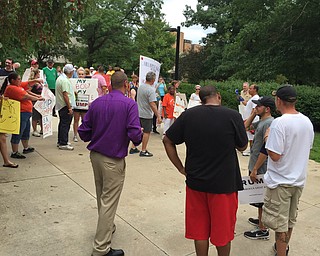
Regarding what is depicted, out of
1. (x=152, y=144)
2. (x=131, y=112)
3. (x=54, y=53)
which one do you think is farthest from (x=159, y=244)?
(x=54, y=53)

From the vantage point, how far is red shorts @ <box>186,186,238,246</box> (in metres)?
2.62

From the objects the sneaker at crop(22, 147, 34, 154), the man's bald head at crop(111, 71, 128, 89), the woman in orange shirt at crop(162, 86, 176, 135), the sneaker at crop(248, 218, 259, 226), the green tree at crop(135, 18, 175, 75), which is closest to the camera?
the man's bald head at crop(111, 71, 128, 89)

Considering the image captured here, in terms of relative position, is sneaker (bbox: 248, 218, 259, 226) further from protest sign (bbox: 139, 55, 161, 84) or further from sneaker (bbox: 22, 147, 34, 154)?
protest sign (bbox: 139, 55, 161, 84)

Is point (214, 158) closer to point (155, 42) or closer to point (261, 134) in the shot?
point (261, 134)

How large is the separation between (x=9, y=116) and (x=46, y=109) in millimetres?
1865

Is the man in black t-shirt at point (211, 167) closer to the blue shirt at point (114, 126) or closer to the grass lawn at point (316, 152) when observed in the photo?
the blue shirt at point (114, 126)

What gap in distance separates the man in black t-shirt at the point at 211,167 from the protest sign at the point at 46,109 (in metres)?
5.10

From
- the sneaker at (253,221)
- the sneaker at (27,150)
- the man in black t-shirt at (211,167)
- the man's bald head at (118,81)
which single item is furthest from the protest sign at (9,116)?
the sneaker at (253,221)

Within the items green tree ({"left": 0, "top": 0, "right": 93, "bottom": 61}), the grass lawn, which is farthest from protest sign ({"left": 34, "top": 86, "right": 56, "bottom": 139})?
the grass lawn

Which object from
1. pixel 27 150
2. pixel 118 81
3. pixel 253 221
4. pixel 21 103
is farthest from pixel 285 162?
pixel 27 150

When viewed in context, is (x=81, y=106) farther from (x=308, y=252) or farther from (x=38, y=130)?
(x=308, y=252)

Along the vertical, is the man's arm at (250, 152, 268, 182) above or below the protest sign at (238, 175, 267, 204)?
above

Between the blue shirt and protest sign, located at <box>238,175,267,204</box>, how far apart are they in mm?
1288

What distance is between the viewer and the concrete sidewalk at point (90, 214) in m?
3.37
